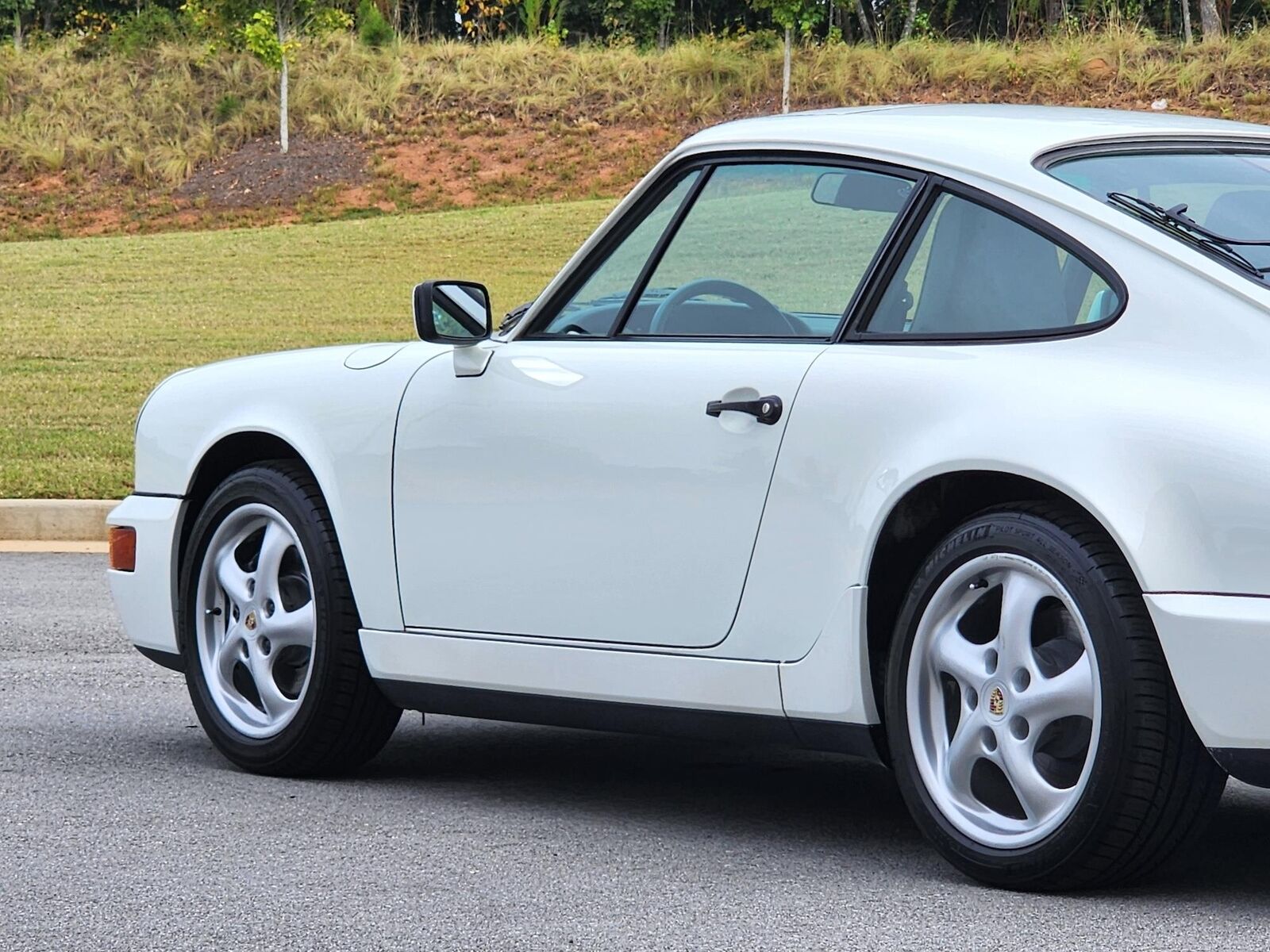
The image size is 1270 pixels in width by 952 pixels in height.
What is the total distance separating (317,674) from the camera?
5.25 metres

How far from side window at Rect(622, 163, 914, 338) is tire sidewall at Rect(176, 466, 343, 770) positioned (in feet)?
3.48

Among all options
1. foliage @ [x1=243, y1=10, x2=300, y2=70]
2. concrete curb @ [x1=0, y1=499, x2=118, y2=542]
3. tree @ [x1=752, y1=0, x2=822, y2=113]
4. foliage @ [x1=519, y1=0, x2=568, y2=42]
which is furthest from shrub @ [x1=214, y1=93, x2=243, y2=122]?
concrete curb @ [x1=0, y1=499, x2=118, y2=542]

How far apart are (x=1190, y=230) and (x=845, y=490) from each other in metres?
0.83

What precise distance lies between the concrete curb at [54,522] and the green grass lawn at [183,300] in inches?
19.6

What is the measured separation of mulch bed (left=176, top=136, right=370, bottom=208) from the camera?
3559cm

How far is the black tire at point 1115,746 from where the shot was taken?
12.2 feet

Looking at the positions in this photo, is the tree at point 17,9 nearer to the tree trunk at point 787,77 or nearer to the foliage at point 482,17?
the foliage at point 482,17

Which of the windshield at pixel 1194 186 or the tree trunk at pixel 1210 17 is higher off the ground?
the tree trunk at pixel 1210 17

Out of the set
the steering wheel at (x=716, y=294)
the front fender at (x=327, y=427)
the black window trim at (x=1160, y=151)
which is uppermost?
the black window trim at (x=1160, y=151)

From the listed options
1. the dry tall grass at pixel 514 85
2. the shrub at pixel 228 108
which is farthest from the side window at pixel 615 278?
the shrub at pixel 228 108

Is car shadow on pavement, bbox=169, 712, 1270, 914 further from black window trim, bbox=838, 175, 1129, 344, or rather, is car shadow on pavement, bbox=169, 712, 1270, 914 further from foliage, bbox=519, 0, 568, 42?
foliage, bbox=519, 0, 568, 42

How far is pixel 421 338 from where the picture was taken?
5.13 metres

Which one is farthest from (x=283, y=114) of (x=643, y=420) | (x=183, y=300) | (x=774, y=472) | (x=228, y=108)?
(x=774, y=472)

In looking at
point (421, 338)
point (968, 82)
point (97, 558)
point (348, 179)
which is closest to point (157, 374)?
point (97, 558)
